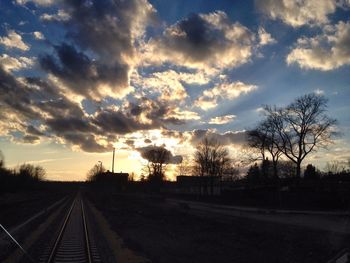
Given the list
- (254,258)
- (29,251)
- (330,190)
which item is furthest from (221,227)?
(330,190)

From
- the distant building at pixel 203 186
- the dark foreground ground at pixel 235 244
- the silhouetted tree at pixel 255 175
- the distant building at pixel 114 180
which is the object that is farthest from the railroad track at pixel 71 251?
the distant building at pixel 114 180

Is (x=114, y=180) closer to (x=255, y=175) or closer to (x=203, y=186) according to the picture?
(x=203, y=186)

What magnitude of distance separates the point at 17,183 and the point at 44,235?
101580 millimetres

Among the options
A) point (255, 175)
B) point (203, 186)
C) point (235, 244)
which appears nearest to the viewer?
point (235, 244)

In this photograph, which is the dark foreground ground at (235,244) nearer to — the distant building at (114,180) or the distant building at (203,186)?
the distant building at (203,186)

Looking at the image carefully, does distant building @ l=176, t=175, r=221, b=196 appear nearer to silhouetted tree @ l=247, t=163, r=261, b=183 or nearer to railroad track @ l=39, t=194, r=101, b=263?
silhouetted tree @ l=247, t=163, r=261, b=183

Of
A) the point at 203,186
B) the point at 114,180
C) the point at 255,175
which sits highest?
the point at 114,180

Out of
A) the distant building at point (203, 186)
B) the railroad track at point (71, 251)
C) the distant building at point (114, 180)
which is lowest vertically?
the railroad track at point (71, 251)

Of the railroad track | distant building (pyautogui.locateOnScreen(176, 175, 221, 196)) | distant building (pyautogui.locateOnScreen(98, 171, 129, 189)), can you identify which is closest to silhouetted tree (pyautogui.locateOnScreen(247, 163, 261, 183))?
distant building (pyautogui.locateOnScreen(176, 175, 221, 196))

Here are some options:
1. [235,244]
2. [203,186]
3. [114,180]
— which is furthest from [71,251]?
[114,180]

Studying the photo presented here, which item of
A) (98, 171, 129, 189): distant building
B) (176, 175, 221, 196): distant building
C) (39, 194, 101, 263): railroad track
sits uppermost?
(98, 171, 129, 189): distant building

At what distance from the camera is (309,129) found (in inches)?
2692

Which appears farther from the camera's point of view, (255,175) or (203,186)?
(255,175)

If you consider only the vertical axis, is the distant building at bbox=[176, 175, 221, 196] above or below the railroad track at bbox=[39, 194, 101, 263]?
above
